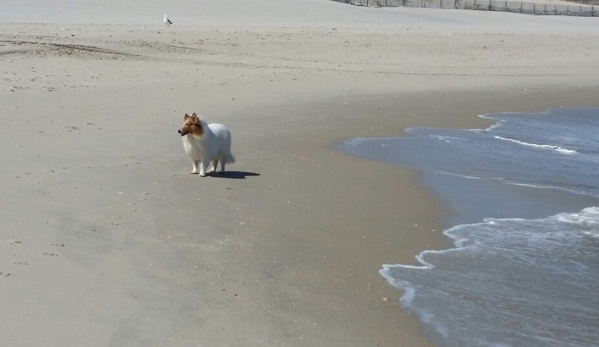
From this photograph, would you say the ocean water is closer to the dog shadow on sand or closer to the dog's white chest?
the dog shadow on sand

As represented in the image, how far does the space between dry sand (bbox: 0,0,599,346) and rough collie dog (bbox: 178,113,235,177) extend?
0.89ft

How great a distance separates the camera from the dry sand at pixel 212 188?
6.33 metres

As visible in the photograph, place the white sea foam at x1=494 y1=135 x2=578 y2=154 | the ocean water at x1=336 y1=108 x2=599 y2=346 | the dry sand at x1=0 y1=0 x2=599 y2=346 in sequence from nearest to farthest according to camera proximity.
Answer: the dry sand at x1=0 y1=0 x2=599 y2=346 → the ocean water at x1=336 y1=108 x2=599 y2=346 → the white sea foam at x1=494 y1=135 x2=578 y2=154

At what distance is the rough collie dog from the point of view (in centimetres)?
1098

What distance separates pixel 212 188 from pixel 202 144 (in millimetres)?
910

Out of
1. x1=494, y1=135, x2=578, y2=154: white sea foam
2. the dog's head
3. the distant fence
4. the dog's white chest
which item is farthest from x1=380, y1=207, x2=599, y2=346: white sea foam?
the distant fence

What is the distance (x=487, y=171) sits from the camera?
41.3ft

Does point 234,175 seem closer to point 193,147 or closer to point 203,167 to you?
point 203,167

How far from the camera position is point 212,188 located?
1029 cm

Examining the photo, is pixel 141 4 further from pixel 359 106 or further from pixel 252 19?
pixel 359 106

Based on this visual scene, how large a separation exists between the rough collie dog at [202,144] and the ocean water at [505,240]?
2.50 metres

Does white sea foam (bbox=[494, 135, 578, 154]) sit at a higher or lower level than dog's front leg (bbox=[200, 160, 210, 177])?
lower

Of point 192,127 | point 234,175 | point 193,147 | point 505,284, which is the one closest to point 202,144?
point 193,147

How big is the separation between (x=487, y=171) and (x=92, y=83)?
25.4 ft
